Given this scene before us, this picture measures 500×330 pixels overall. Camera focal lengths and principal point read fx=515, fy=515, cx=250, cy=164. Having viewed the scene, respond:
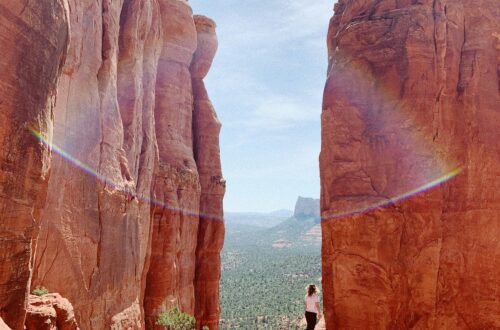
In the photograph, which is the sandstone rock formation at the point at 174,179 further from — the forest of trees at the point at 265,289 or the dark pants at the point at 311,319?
the forest of trees at the point at 265,289

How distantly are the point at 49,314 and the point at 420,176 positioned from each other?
36.3 feet

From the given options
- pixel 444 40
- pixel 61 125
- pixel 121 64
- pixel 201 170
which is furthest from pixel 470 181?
pixel 201 170

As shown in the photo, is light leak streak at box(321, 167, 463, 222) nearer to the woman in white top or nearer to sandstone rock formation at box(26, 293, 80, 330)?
the woman in white top

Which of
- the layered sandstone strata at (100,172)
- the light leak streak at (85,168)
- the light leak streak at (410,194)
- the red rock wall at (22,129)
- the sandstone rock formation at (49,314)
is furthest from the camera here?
the light leak streak at (410,194)

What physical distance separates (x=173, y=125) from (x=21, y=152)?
918 inches

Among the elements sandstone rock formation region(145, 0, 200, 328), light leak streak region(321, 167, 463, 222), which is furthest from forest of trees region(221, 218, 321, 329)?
light leak streak region(321, 167, 463, 222)

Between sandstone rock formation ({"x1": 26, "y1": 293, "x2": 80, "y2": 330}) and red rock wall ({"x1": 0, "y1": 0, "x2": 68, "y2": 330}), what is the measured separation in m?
2.15

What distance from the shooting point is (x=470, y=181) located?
15.5 metres

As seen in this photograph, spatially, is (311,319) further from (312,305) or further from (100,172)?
(100,172)

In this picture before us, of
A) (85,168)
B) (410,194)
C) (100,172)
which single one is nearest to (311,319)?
(410,194)

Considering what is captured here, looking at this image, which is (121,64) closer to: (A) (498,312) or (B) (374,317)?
(B) (374,317)

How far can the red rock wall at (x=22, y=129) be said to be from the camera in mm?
7695

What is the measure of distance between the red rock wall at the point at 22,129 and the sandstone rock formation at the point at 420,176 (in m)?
10.4

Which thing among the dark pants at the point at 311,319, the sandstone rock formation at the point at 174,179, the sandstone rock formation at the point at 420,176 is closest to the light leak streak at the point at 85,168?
the sandstone rock formation at the point at 174,179
